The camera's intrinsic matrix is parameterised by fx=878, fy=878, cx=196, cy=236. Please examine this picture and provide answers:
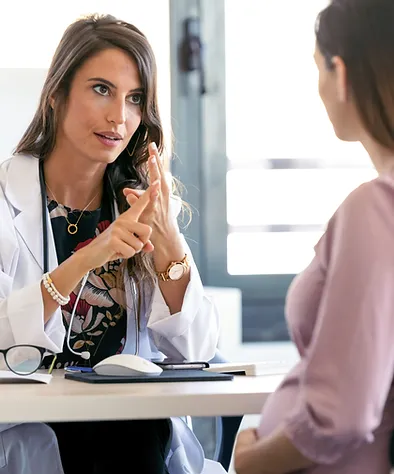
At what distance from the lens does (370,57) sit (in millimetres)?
995

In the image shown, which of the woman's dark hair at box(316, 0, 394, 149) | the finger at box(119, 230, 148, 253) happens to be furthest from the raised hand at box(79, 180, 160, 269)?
the woman's dark hair at box(316, 0, 394, 149)

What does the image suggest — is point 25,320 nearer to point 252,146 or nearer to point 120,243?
point 120,243

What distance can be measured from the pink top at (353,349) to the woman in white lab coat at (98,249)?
30.9 inches

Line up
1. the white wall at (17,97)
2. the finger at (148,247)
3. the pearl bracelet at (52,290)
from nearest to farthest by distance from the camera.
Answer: the pearl bracelet at (52,290)
the finger at (148,247)
the white wall at (17,97)

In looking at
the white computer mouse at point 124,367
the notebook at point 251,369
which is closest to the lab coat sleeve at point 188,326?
the notebook at point 251,369

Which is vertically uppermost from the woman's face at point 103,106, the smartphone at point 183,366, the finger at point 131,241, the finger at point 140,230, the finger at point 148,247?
the woman's face at point 103,106

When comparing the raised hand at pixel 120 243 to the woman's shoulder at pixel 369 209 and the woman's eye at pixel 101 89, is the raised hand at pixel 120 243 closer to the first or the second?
the woman's eye at pixel 101 89

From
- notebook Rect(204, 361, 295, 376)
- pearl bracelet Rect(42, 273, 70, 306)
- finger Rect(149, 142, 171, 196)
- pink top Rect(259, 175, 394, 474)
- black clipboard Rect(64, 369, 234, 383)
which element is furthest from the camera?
finger Rect(149, 142, 171, 196)

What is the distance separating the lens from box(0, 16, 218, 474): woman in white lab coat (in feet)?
5.57

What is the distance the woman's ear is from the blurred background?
2071 millimetres

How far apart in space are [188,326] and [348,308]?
41.0 inches

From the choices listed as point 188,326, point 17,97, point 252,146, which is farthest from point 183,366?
point 252,146

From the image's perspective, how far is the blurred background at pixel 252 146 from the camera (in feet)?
10.2

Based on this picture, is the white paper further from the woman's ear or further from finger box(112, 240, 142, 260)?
the woman's ear
